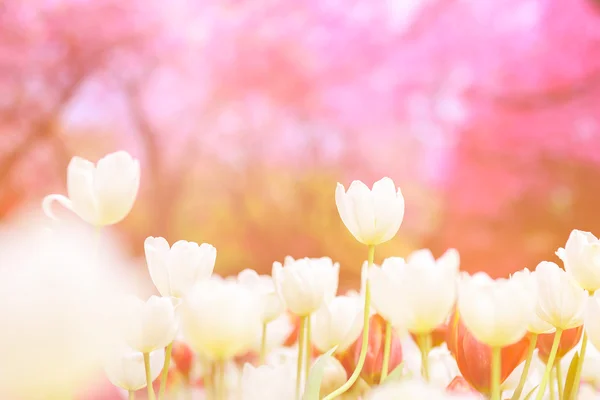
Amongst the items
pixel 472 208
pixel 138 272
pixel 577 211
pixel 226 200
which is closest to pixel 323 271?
pixel 138 272

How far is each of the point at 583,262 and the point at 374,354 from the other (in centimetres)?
12

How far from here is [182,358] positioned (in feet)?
1.43

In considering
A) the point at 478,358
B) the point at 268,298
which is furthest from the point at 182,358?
the point at 478,358

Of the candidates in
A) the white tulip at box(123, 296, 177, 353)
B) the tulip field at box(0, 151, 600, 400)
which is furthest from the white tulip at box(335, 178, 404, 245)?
the white tulip at box(123, 296, 177, 353)

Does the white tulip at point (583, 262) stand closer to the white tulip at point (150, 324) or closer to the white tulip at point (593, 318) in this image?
the white tulip at point (593, 318)

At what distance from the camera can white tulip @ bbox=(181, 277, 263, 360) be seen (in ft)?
0.82

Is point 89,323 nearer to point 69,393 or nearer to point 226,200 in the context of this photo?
point 69,393

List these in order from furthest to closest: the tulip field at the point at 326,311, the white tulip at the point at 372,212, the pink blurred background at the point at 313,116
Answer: the pink blurred background at the point at 313,116
the white tulip at the point at 372,212
the tulip field at the point at 326,311

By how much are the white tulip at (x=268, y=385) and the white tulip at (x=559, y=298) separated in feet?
0.42

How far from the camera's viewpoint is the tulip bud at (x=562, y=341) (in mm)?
380

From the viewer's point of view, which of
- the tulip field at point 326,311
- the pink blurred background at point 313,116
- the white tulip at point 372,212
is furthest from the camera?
the pink blurred background at point 313,116

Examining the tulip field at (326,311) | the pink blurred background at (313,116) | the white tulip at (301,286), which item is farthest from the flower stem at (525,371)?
the pink blurred background at (313,116)

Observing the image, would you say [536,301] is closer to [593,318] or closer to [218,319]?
[593,318]

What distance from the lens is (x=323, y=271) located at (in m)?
0.37
